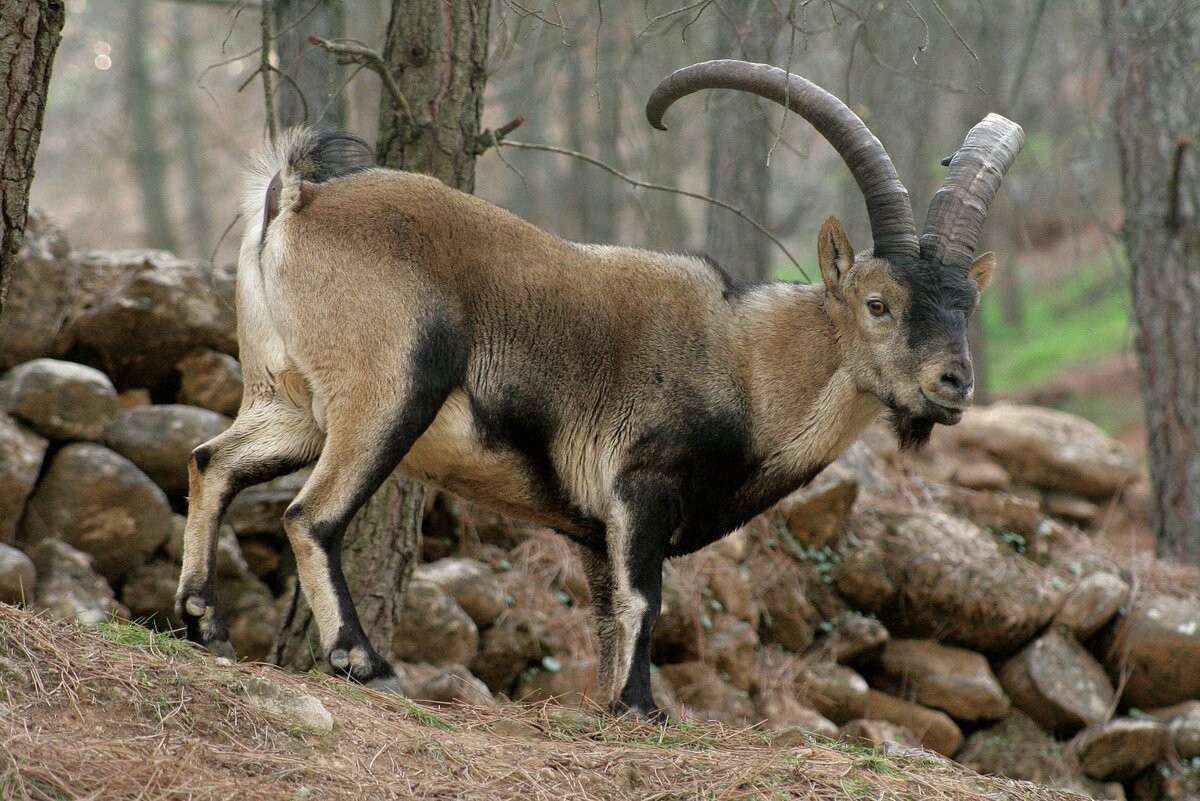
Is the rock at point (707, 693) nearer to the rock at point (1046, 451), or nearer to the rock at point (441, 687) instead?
the rock at point (441, 687)

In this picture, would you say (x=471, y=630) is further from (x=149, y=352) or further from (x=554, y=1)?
(x=554, y=1)

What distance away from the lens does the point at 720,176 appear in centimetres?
1002

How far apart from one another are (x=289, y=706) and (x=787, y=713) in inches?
171

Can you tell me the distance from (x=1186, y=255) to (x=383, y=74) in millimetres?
6502

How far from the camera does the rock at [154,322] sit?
6566 mm

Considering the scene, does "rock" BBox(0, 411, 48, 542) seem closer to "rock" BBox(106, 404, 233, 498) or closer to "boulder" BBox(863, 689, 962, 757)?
"rock" BBox(106, 404, 233, 498)

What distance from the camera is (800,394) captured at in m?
5.07

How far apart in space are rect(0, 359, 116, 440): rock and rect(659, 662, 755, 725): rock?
11.6 ft

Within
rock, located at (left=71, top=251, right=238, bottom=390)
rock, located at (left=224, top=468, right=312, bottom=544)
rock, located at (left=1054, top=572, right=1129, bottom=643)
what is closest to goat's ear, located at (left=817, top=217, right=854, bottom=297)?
rock, located at (left=224, top=468, right=312, bottom=544)

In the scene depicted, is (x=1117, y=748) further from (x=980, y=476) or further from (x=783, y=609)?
(x=980, y=476)

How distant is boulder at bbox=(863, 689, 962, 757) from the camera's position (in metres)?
7.63

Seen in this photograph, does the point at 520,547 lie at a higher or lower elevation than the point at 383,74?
lower

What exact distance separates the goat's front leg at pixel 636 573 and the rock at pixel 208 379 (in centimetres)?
293

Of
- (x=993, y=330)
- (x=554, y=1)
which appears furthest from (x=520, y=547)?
(x=993, y=330)
